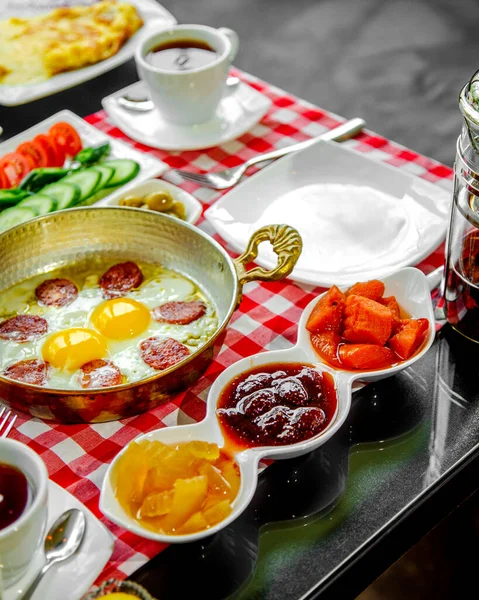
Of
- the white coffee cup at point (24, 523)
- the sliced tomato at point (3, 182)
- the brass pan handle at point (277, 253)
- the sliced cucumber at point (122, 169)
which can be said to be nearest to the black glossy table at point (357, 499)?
the white coffee cup at point (24, 523)

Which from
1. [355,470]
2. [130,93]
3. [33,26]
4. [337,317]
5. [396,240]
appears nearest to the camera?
[355,470]

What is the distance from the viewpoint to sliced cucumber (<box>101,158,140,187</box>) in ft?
6.85

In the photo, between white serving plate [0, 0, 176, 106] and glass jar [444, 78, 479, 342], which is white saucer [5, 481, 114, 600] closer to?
glass jar [444, 78, 479, 342]

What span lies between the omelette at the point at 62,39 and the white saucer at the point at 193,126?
186 mm

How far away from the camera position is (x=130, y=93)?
8.12 ft

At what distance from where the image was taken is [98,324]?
163 centimetres

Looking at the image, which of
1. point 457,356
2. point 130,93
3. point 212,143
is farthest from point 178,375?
point 130,93

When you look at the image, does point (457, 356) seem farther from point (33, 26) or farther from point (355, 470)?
point (33, 26)

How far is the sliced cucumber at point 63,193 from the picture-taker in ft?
6.57

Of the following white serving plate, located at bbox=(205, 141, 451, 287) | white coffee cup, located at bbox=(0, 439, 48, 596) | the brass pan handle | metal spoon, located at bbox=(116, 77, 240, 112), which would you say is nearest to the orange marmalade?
white coffee cup, located at bbox=(0, 439, 48, 596)

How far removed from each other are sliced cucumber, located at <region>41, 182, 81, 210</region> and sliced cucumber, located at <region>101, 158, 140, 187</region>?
101mm

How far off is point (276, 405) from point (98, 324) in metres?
0.44

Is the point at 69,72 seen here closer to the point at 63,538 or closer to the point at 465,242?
the point at 465,242

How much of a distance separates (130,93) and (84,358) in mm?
1203
